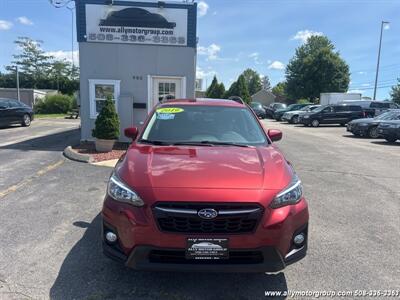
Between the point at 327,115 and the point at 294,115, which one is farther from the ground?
the point at 327,115

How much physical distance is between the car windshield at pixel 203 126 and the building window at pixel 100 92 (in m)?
7.83

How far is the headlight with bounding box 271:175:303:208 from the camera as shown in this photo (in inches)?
123

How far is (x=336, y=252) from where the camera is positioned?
4.27 m

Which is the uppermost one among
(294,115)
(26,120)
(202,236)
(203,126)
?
(203,126)

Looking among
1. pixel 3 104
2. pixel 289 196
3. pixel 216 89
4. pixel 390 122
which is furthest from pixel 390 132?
pixel 216 89

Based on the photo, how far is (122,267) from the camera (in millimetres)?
3693

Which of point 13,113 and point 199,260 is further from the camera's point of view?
point 13,113

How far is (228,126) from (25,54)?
8388 centimetres

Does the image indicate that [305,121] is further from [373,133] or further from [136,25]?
[136,25]

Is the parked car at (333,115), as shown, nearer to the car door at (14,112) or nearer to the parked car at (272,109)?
the parked car at (272,109)

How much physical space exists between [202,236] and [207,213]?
0.62 feet

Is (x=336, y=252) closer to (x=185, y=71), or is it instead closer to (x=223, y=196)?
(x=223, y=196)

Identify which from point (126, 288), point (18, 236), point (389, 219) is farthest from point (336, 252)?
point (18, 236)

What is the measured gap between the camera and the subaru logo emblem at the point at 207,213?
2.98 m
